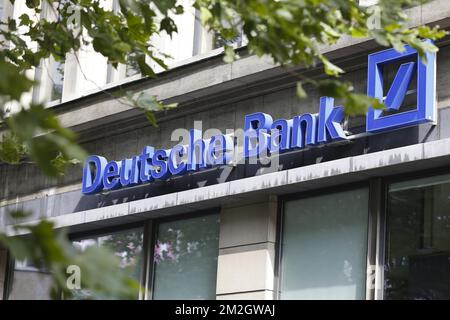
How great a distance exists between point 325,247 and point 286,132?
1.67 m

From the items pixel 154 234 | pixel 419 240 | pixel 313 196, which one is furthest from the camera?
pixel 154 234

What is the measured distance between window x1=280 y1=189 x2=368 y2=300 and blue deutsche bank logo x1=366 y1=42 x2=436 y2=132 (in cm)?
131

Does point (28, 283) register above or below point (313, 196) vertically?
below

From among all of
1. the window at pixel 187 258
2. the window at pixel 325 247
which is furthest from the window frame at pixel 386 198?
the window at pixel 187 258

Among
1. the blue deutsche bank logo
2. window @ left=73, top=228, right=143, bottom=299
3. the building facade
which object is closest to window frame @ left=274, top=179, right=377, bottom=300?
the building facade

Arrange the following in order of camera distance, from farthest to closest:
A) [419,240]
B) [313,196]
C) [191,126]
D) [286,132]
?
[191,126] < [313,196] < [286,132] < [419,240]

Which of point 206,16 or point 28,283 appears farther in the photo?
point 28,283

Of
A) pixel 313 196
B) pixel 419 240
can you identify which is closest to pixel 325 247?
pixel 313 196

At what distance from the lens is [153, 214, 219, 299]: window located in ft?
54.0

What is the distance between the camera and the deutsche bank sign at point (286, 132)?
13453 mm

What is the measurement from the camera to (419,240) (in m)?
13.6

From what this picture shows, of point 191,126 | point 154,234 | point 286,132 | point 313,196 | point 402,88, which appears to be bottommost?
point 154,234

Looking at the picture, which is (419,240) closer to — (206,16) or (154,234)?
(154,234)
